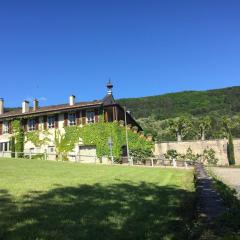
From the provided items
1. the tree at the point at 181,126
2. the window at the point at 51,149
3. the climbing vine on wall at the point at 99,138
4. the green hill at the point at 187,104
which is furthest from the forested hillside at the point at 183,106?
the window at the point at 51,149

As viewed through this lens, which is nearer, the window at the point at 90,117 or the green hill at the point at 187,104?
the window at the point at 90,117

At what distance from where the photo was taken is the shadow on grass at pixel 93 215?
23.8 feet

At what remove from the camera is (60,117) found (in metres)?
44.4

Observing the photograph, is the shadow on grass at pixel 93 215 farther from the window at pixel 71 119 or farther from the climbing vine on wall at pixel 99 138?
the window at pixel 71 119

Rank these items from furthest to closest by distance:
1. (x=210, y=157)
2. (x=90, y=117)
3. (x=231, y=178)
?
1. (x=210, y=157)
2. (x=90, y=117)
3. (x=231, y=178)

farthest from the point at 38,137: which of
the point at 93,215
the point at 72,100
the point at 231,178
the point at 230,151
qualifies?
the point at 93,215

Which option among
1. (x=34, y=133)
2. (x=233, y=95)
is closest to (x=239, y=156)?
(x=34, y=133)

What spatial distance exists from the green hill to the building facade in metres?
89.0

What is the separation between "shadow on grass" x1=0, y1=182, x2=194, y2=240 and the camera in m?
7.25

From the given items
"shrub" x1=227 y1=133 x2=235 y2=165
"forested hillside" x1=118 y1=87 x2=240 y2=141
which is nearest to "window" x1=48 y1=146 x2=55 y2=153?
"shrub" x1=227 y1=133 x2=235 y2=165

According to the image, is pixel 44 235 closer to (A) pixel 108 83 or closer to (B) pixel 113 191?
(B) pixel 113 191

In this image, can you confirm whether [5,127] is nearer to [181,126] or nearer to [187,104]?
[181,126]

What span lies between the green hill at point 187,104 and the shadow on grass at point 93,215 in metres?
119

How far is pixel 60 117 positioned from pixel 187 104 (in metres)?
110
